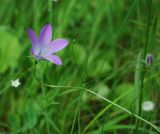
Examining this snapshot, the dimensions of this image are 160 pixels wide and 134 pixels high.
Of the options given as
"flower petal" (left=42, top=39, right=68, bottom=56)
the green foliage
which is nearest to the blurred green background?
the green foliage

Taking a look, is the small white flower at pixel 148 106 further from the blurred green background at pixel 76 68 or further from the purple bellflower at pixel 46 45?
the purple bellflower at pixel 46 45

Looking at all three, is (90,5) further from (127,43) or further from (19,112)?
(19,112)

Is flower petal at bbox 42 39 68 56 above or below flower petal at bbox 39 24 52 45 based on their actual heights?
below

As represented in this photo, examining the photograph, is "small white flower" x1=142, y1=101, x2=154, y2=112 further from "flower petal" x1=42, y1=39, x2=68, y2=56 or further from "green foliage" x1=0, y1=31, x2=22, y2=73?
"green foliage" x1=0, y1=31, x2=22, y2=73

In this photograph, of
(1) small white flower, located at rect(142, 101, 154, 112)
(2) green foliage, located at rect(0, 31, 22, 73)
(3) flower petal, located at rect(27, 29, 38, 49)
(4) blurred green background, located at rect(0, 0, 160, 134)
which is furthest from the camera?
(2) green foliage, located at rect(0, 31, 22, 73)

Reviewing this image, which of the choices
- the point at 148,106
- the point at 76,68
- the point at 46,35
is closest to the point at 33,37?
the point at 46,35

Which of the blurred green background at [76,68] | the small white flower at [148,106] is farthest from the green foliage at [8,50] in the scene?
the small white flower at [148,106]
